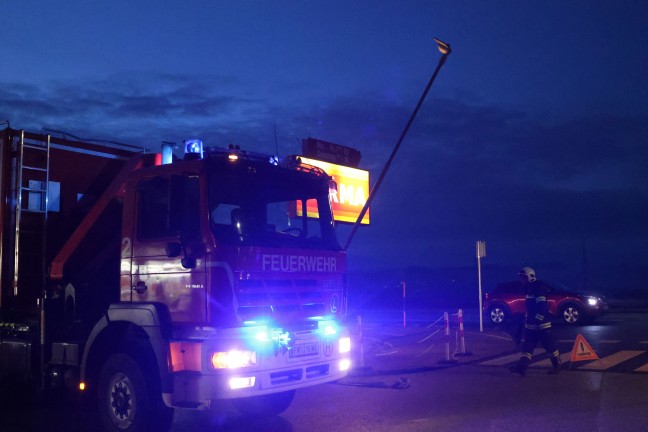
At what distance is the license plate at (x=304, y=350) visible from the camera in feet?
24.8

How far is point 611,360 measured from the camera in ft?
44.2

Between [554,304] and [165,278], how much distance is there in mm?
17841

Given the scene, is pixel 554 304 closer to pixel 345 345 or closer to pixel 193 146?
pixel 345 345

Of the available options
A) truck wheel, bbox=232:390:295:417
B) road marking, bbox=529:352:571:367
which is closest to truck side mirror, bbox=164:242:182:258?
truck wheel, bbox=232:390:295:417

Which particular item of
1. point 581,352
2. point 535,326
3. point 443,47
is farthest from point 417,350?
point 443,47

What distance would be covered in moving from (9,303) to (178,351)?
3.22 m

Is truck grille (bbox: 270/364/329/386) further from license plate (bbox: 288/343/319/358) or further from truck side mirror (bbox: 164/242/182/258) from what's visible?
truck side mirror (bbox: 164/242/182/258)

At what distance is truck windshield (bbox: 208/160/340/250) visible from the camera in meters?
7.41

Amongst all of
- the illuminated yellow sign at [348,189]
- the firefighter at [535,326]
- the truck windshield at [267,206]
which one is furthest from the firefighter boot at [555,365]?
the illuminated yellow sign at [348,189]

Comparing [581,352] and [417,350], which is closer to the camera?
[581,352]

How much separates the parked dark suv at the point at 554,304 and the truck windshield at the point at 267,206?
1411 cm

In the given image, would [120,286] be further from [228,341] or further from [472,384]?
[472,384]

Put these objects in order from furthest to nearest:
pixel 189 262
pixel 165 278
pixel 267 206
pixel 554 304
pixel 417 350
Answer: pixel 554 304, pixel 417 350, pixel 267 206, pixel 165 278, pixel 189 262

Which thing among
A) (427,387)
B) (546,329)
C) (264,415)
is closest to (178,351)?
(264,415)
